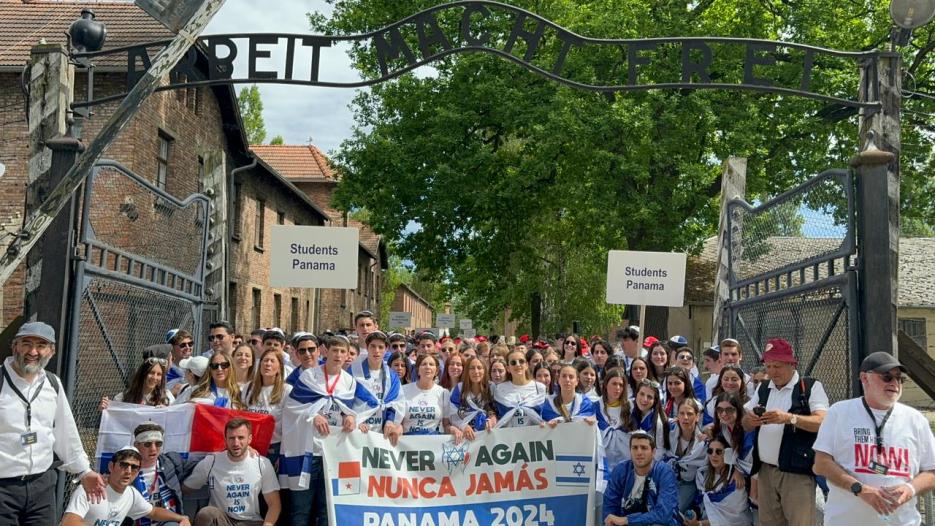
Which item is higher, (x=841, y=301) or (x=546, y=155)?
(x=546, y=155)

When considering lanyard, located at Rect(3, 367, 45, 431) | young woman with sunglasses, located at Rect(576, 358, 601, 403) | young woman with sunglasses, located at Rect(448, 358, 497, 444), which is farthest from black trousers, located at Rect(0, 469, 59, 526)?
young woman with sunglasses, located at Rect(576, 358, 601, 403)

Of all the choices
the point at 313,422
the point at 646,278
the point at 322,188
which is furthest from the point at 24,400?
the point at 322,188

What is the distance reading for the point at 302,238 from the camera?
1319 cm

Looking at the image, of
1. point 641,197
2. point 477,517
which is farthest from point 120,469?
point 641,197

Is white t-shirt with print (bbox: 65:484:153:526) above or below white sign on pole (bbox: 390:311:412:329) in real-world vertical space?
below

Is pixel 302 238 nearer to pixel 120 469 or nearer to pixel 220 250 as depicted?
pixel 220 250

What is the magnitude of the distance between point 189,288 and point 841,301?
8.73 m

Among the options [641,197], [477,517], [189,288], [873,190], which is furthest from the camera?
[641,197]

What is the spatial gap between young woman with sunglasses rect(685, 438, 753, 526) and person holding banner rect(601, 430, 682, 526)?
0.34 m

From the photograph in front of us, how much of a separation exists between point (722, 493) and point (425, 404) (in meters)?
2.79

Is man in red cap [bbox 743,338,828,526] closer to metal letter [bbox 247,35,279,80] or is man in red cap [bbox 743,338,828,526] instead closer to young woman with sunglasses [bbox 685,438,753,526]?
young woman with sunglasses [bbox 685,438,753,526]

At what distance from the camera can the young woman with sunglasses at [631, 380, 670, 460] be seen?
338 inches

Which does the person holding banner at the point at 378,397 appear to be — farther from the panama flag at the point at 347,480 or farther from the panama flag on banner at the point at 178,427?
the panama flag on banner at the point at 178,427

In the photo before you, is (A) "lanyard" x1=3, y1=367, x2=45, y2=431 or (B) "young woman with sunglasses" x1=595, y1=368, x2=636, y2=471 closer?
→ (A) "lanyard" x1=3, y1=367, x2=45, y2=431
